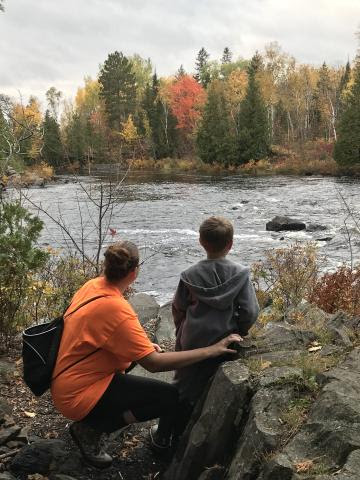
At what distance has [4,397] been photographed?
4.41m

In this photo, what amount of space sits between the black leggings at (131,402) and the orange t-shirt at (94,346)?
84mm

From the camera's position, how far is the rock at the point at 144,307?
7640 millimetres

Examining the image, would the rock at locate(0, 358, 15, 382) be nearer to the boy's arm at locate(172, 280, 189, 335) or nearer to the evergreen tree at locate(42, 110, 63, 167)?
the boy's arm at locate(172, 280, 189, 335)

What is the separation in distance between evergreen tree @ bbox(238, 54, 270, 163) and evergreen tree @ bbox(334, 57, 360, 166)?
355 inches

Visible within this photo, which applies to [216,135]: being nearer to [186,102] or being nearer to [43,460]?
[186,102]

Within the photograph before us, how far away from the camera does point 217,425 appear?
293 cm

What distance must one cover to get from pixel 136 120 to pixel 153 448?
2125 inches

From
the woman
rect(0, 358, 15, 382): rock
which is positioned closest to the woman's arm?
the woman

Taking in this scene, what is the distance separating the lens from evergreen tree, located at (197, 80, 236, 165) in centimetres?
4403

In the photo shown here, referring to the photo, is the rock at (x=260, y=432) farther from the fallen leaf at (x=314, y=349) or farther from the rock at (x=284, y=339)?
the fallen leaf at (x=314, y=349)

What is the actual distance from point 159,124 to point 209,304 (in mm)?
54379

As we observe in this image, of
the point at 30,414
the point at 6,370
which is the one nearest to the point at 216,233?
the point at 30,414

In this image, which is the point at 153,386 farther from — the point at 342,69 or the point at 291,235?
the point at 342,69

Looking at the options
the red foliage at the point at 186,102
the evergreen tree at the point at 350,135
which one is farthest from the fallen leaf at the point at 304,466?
the red foliage at the point at 186,102
